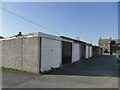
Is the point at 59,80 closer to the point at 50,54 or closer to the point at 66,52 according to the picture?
the point at 50,54

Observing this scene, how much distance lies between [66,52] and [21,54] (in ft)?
26.3

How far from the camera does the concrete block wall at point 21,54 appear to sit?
1630 cm

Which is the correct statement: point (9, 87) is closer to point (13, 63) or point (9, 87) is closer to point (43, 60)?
point (43, 60)

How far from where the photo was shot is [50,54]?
18.4 m

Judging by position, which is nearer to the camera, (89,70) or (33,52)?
(33,52)

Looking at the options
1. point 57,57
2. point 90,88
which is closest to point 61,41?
point 57,57

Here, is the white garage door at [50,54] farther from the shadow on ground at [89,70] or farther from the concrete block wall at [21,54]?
the shadow on ground at [89,70]

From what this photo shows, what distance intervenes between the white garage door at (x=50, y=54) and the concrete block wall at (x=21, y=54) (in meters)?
0.63

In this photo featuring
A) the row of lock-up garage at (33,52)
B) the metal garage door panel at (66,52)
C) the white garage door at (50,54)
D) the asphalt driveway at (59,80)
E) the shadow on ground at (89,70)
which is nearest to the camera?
the asphalt driveway at (59,80)

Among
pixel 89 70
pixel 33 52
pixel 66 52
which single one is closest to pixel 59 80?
pixel 33 52

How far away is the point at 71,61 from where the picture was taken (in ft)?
87.8

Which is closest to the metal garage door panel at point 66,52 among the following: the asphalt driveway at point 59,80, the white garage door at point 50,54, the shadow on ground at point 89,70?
the shadow on ground at point 89,70

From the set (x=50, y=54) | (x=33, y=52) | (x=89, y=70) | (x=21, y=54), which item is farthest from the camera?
(x=89, y=70)

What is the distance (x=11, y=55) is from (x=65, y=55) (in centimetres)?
720
